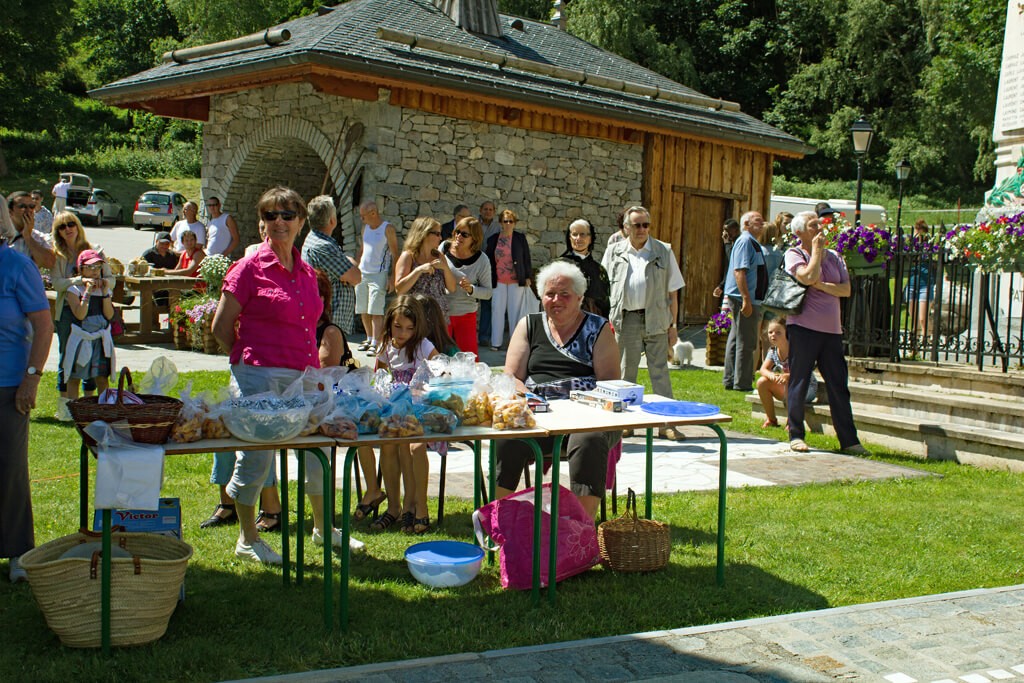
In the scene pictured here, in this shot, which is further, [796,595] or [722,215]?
[722,215]

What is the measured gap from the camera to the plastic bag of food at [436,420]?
436cm

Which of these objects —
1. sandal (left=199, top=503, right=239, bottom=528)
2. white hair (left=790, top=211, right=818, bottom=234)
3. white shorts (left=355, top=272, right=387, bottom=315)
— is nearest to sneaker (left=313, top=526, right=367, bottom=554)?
sandal (left=199, top=503, right=239, bottom=528)

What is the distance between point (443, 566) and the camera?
4.66 m

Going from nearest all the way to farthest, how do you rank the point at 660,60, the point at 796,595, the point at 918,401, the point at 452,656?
the point at 452,656 → the point at 796,595 → the point at 918,401 → the point at 660,60

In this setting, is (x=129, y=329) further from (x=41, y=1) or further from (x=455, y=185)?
(x=41, y=1)

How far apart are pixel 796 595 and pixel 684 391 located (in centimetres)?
602

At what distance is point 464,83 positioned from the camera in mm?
13109

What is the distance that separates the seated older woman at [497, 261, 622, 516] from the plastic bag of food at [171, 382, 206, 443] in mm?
1689

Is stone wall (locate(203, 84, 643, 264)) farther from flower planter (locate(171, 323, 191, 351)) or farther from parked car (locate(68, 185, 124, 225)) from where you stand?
parked car (locate(68, 185, 124, 225))

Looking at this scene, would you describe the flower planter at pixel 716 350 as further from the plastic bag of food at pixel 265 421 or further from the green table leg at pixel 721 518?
the plastic bag of food at pixel 265 421

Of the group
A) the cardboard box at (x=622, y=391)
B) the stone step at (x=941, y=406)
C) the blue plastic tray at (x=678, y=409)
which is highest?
the cardboard box at (x=622, y=391)

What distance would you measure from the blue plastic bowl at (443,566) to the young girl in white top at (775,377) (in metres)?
4.86

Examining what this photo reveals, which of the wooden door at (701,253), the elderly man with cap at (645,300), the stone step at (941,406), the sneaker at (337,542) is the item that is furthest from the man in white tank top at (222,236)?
the sneaker at (337,542)

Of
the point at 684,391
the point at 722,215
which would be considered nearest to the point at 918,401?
the point at 684,391
